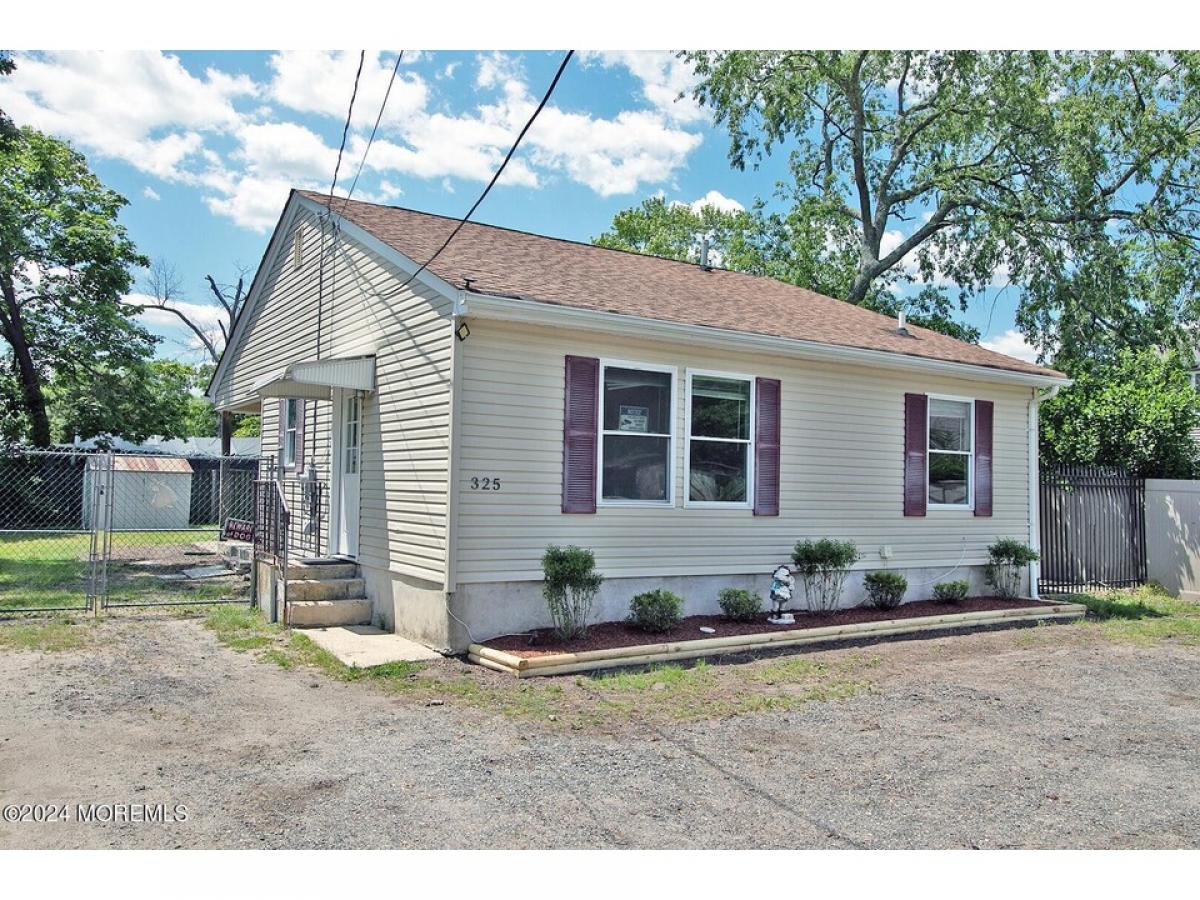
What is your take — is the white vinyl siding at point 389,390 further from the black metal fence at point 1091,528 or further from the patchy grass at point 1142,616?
the black metal fence at point 1091,528

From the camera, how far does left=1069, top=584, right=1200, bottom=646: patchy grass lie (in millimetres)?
9992

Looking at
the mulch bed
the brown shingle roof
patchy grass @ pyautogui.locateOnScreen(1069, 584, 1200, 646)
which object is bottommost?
patchy grass @ pyautogui.locateOnScreen(1069, 584, 1200, 646)

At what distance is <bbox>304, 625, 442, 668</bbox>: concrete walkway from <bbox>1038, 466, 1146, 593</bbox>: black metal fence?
34.0 feet

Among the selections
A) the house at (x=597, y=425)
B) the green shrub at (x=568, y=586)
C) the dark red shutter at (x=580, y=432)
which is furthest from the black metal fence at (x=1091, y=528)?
the green shrub at (x=568, y=586)

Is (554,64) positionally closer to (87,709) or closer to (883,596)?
(87,709)

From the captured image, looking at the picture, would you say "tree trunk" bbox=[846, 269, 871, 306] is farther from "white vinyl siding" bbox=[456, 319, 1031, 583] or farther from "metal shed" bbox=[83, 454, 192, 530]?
"metal shed" bbox=[83, 454, 192, 530]

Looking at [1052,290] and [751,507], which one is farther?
[1052,290]

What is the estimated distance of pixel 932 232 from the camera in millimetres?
24531

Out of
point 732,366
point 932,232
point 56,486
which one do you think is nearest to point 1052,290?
point 932,232

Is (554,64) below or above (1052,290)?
below

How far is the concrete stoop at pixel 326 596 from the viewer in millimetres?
9242

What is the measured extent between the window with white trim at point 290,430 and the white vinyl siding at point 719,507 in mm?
5421

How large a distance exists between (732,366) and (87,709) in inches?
271

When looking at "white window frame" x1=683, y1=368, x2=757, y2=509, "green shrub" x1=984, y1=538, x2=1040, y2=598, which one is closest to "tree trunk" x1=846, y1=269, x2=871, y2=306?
"green shrub" x1=984, y1=538, x2=1040, y2=598
